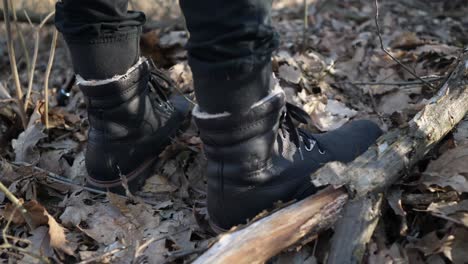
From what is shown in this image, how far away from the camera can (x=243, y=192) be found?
1527mm

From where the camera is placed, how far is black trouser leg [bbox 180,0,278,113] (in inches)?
50.1

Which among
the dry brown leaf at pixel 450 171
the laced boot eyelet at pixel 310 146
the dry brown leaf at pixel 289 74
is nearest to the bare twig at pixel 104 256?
the laced boot eyelet at pixel 310 146

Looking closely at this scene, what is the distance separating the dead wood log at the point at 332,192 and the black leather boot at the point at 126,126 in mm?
712

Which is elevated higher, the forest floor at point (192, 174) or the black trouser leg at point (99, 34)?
the black trouser leg at point (99, 34)

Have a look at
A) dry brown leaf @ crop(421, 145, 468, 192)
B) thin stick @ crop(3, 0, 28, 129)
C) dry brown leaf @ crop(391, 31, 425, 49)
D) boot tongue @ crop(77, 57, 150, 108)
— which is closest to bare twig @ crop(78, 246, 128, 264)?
boot tongue @ crop(77, 57, 150, 108)

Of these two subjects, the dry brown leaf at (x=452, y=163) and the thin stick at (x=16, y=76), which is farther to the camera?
the thin stick at (x=16, y=76)

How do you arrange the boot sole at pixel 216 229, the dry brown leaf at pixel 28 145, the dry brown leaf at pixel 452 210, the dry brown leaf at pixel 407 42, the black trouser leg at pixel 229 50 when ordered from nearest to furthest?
the black trouser leg at pixel 229 50 < the dry brown leaf at pixel 452 210 < the boot sole at pixel 216 229 < the dry brown leaf at pixel 28 145 < the dry brown leaf at pixel 407 42

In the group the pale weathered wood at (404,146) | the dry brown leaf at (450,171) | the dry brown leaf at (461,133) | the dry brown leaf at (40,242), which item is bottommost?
the dry brown leaf at (40,242)

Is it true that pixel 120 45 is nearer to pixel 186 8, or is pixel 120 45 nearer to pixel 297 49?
pixel 186 8

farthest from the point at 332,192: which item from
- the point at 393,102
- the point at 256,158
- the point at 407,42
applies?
the point at 407,42

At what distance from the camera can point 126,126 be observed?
1860mm

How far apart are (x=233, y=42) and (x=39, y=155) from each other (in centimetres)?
136

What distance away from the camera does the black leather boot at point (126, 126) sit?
1.76 m

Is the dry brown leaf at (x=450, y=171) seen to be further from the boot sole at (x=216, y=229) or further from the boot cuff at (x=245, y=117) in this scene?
the boot sole at (x=216, y=229)
